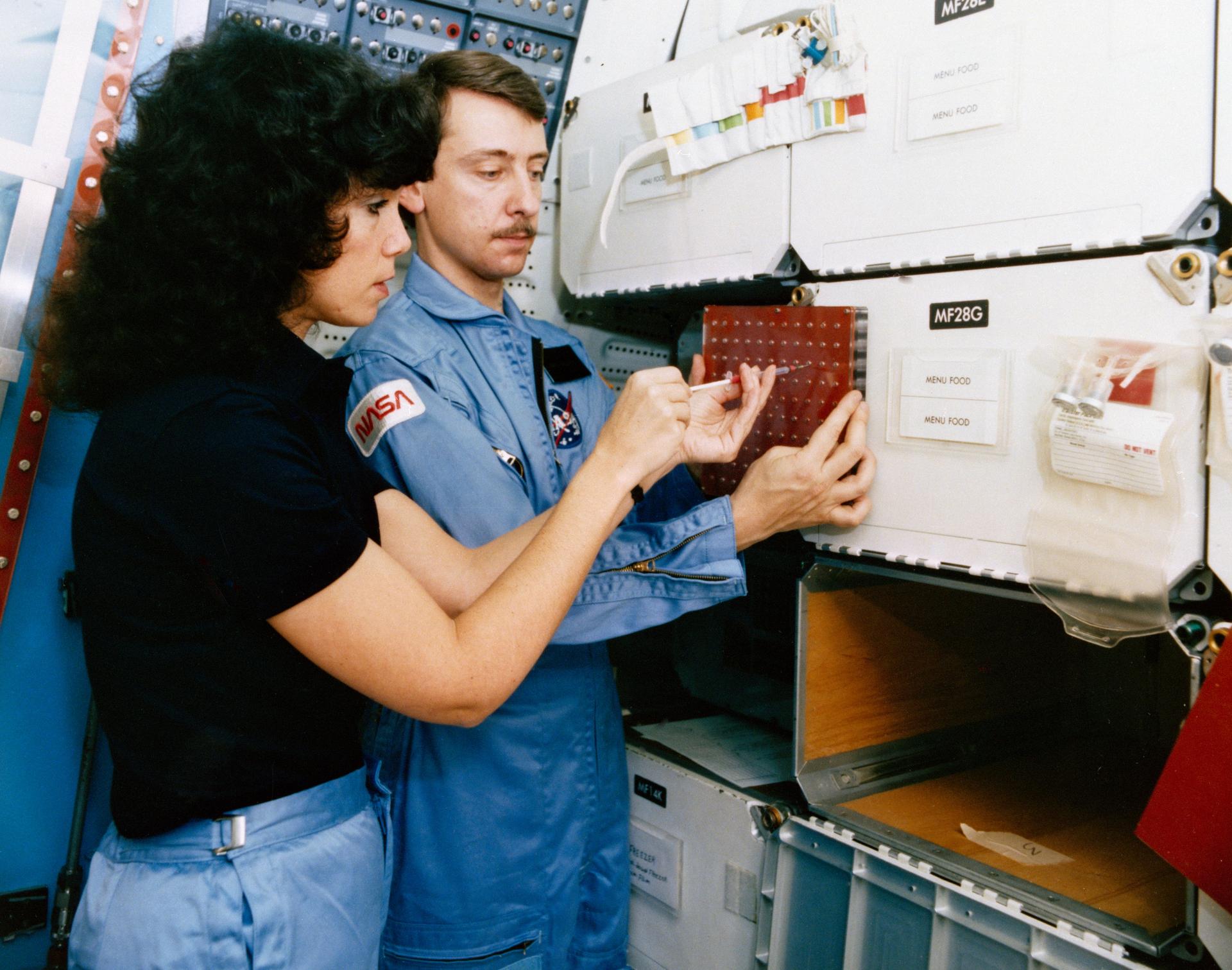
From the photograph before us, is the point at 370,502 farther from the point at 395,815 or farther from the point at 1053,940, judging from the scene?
the point at 1053,940

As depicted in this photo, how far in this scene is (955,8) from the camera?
3.64 feet

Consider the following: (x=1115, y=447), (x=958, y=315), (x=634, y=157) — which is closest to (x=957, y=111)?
(x=958, y=315)

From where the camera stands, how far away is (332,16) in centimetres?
170

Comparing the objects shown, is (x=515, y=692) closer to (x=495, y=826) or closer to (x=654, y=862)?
(x=495, y=826)

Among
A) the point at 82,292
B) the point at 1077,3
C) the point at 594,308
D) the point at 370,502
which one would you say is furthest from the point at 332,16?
the point at 1077,3

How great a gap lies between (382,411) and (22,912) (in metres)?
1.10

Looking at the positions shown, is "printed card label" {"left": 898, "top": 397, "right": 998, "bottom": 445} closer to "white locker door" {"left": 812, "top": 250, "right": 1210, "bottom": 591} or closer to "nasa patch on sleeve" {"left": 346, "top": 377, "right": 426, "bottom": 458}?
"white locker door" {"left": 812, "top": 250, "right": 1210, "bottom": 591}

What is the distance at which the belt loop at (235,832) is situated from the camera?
3.13 feet

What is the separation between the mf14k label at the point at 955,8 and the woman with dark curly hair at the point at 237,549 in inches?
26.5

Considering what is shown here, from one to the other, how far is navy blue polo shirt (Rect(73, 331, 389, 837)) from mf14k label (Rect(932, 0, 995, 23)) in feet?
2.98

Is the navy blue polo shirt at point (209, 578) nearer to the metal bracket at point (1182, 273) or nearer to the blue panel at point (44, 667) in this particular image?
the blue panel at point (44, 667)

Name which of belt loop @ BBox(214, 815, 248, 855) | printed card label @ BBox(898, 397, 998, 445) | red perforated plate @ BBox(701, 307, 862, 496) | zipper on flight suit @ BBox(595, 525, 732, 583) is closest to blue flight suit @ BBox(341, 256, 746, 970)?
zipper on flight suit @ BBox(595, 525, 732, 583)

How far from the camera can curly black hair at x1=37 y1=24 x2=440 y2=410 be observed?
3.07 ft

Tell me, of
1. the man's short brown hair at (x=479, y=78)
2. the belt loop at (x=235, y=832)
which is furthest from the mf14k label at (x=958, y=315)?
the belt loop at (x=235, y=832)
